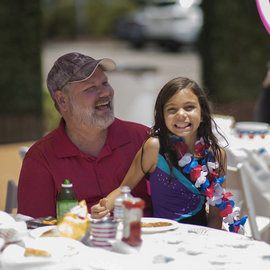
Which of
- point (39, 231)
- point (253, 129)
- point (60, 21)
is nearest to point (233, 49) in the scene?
point (253, 129)

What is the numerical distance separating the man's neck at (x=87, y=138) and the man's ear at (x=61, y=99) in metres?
0.11

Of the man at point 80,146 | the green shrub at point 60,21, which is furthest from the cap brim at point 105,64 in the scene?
the green shrub at point 60,21

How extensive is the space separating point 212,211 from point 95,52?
2534 centimetres

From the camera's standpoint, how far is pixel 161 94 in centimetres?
285

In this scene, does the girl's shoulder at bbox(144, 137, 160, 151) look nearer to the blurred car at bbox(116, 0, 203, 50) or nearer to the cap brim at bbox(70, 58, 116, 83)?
the cap brim at bbox(70, 58, 116, 83)

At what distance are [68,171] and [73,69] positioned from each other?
52 cm

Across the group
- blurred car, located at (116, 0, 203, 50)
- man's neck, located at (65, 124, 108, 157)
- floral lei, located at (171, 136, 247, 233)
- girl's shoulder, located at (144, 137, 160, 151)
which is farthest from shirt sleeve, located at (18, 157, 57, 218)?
blurred car, located at (116, 0, 203, 50)

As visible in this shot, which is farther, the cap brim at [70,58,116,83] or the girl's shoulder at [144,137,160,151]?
the cap brim at [70,58,116,83]

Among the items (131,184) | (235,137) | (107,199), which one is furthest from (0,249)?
(235,137)

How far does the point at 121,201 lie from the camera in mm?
2207

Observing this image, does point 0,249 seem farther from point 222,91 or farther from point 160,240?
point 222,91

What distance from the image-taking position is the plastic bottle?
2215mm

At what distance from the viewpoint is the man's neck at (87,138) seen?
3090mm

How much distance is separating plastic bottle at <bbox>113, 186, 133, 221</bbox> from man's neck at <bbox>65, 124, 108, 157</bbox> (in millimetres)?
792
